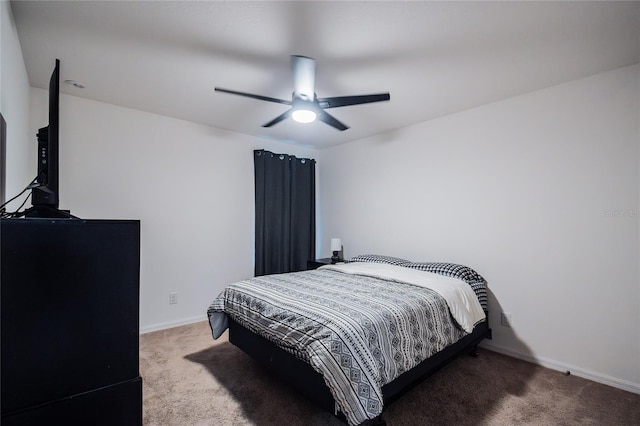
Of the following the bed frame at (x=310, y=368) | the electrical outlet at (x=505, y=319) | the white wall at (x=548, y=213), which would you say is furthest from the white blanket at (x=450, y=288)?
the white wall at (x=548, y=213)

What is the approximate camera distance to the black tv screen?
113 cm

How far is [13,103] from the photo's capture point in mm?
1899

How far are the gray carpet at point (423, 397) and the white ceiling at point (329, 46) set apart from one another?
2.42 metres

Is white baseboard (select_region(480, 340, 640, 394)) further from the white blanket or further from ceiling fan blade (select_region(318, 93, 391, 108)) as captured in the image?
ceiling fan blade (select_region(318, 93, 391, 108))

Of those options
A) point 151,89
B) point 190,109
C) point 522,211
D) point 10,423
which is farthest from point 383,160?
point 10,423

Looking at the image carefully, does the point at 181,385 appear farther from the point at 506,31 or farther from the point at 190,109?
the point at 506,31

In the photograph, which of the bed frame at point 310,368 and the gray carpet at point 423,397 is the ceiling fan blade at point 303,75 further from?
the gray carpet at point 423,397

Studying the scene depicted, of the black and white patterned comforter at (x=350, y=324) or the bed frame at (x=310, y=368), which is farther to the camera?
the bed frame at (x=310, y=368)

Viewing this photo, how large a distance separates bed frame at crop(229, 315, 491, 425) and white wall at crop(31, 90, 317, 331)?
135cm

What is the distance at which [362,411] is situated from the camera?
1.44 m

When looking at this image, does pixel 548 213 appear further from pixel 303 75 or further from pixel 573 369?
pixel 303 75

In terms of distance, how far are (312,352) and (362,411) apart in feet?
1.20

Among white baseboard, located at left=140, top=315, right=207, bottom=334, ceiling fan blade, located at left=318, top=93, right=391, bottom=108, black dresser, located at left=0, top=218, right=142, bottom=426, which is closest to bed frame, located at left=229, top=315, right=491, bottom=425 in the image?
black dresser, located at left=0, top=218, right=142, bottom=426

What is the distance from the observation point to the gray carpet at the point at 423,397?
1821 mm
